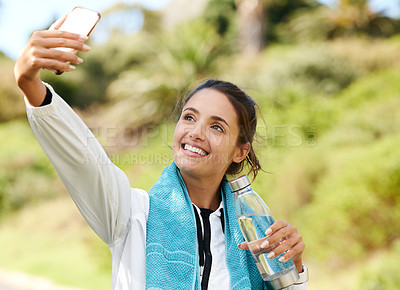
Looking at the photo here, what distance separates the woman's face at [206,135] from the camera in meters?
1.93

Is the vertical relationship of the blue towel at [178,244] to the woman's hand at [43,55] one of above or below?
below

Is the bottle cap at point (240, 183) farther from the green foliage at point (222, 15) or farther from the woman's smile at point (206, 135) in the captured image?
the green foliage at point (222, 15)

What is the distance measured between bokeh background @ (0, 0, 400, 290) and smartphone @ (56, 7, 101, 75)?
122cm

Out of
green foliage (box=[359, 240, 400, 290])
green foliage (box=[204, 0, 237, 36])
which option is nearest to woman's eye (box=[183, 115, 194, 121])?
green foliage (box=[359, 240, 400, 290])

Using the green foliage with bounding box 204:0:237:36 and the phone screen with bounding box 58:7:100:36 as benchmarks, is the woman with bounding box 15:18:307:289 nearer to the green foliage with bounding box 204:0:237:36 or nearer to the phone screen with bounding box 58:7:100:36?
Answer: the phone screen with bounding box 58:7:100:36

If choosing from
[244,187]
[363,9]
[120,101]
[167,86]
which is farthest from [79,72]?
[244,187]

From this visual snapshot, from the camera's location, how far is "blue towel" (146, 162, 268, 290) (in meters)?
1.66

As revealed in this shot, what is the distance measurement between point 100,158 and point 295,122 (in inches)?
361

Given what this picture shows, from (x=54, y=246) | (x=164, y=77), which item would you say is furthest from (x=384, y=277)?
(x=164, y=77)

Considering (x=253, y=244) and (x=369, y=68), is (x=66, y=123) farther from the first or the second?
(x=369, y=68)

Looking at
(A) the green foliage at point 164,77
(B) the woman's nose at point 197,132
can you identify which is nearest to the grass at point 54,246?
(A) the green foliage at point 164,77

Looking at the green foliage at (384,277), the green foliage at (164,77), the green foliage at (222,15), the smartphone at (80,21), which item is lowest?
the green foliage at (384,277)

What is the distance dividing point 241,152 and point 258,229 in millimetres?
505

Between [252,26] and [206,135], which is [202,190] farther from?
[252,26]
